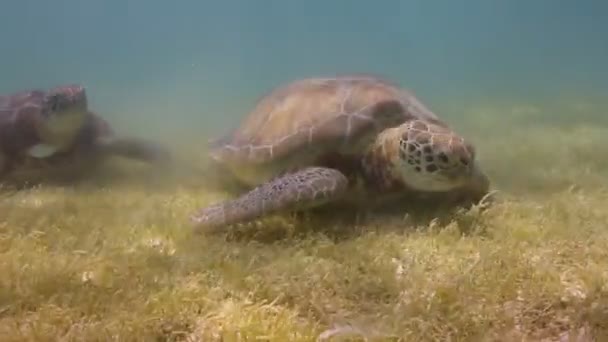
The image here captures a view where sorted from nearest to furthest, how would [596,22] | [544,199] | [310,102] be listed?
[544,199], [310,102], [596,22]

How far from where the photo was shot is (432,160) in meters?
5.16

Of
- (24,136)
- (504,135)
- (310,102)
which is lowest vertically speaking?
(504,135)

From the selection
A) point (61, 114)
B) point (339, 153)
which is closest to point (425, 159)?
point (339, 153)

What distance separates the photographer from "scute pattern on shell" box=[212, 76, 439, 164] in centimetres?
600

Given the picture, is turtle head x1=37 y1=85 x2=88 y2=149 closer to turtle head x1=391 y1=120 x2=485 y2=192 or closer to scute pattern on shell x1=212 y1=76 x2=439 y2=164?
scute pattern on shell x1=212 y1=76 x2=439 y2=164

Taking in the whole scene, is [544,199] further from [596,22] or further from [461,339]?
[596,22]

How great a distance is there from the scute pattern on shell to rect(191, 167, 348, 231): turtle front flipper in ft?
2.74

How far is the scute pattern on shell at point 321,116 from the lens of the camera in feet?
19.7

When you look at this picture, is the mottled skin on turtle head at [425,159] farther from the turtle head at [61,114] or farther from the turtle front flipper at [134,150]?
the turtle head at [61,114]

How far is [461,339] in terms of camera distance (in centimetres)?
300

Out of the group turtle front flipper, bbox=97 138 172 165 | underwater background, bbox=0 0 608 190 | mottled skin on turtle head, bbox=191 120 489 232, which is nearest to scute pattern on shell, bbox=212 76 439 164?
mottled skin on turtle head, bbox=191 120 489 232

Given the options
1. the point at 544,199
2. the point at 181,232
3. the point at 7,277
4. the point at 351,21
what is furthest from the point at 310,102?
the point at 351,21

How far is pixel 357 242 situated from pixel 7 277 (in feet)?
8.63

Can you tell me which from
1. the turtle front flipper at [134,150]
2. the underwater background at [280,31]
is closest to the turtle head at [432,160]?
the turtle front flipper at [134,150]
